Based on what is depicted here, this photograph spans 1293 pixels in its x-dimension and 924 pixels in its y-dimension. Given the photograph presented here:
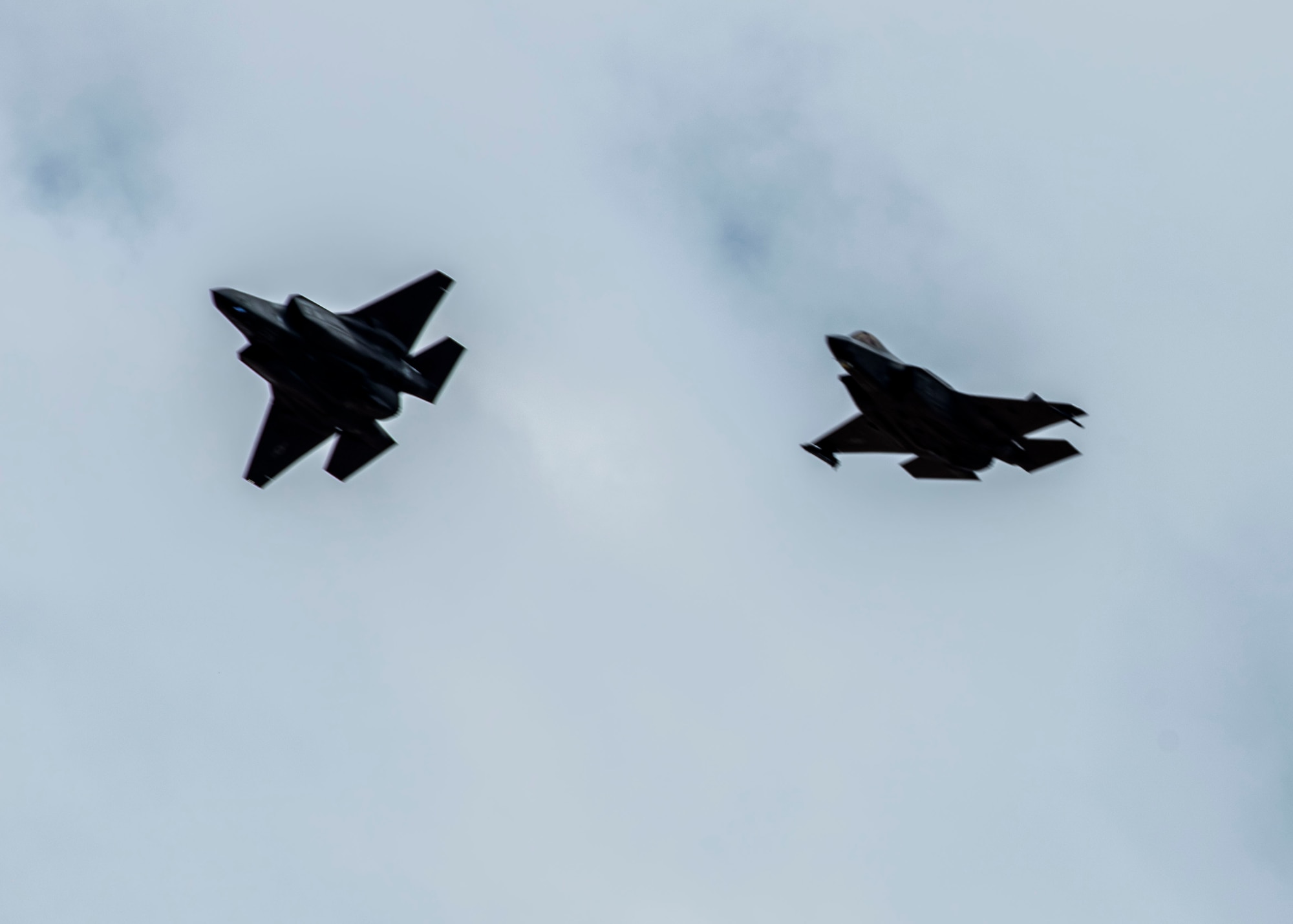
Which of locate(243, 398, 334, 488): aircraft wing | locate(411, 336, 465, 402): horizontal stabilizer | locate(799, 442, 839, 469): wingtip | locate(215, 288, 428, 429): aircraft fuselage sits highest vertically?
locate(799, 442, 839, 469): wingtip

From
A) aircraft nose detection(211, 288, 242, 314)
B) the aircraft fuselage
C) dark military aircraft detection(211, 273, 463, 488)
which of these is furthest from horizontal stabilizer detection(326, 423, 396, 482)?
aircraft nose detection(211, 288, 242, 314)

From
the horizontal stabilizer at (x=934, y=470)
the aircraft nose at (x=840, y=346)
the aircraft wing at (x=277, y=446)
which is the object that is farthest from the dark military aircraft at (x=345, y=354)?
the horizontal stabilizer at (x=934, y=470)

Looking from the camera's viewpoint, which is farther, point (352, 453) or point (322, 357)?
point (352, 453)

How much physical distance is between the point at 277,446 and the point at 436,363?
9.90 metres

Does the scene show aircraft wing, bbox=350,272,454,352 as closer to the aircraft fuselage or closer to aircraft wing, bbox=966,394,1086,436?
the aircraft fuselage

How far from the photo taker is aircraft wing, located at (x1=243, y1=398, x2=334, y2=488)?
5150 cm

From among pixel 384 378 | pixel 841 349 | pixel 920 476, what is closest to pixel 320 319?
pixel 384 378

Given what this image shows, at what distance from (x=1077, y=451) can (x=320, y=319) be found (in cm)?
2933

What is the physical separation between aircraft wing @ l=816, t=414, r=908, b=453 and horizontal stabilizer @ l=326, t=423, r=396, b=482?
18.7 meters

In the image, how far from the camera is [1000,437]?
44.9 m

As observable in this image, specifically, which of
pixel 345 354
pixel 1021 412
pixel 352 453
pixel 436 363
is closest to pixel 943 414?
pixel 1021 412

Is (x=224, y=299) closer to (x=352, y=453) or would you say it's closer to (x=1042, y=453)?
(x=352, y=453)

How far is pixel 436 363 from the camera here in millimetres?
46875

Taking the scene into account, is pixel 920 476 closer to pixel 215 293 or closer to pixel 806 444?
pixel 806 444
